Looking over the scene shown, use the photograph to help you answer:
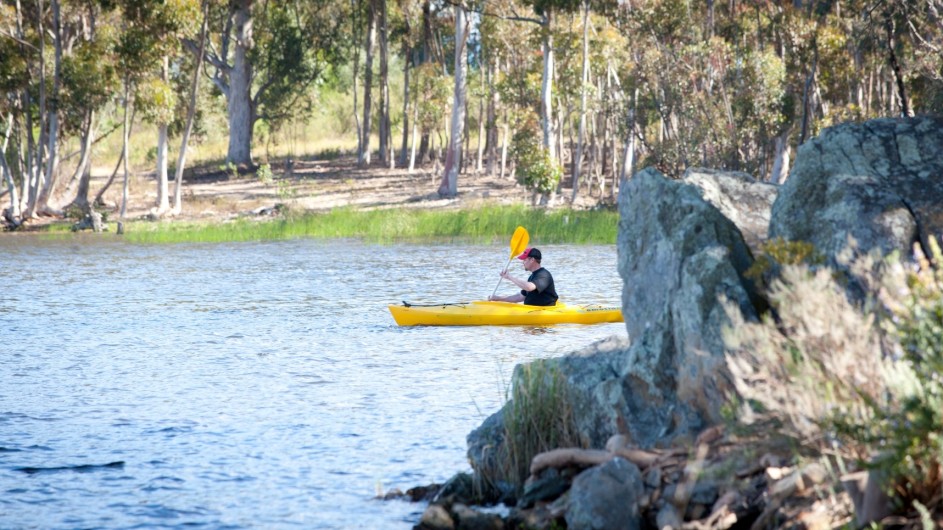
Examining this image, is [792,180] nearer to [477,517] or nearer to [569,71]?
[477,517]

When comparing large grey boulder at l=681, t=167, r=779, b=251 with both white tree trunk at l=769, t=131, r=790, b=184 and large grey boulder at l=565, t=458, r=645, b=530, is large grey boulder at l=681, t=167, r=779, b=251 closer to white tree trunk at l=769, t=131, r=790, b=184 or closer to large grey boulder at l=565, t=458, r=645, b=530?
large grey boulder at l=565, t=458, r=645, b=530

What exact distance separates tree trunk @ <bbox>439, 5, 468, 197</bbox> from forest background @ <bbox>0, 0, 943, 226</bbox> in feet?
0.20

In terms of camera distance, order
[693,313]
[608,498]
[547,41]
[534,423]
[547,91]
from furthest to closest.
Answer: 1. [547,91]
2. [547,41]
3. [534,423]
4. [693,313]
5. [608,498]

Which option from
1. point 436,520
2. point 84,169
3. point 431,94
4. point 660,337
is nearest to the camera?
point 436,520

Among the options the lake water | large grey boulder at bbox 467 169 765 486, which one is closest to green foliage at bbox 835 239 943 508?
large grey boulder at bbox 467 169 765 486

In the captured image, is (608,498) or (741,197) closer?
(608,498)

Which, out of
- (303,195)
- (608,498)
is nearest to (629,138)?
(303,195)

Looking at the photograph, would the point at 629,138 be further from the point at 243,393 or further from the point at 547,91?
the point at 243,393

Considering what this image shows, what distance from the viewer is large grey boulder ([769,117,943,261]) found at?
20.4 ft

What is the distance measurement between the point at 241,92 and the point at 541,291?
34.4m

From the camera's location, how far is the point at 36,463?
771cm

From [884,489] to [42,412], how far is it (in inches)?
272

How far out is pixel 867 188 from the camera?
252 inches

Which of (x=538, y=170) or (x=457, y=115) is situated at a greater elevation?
(x=457, y=115)
